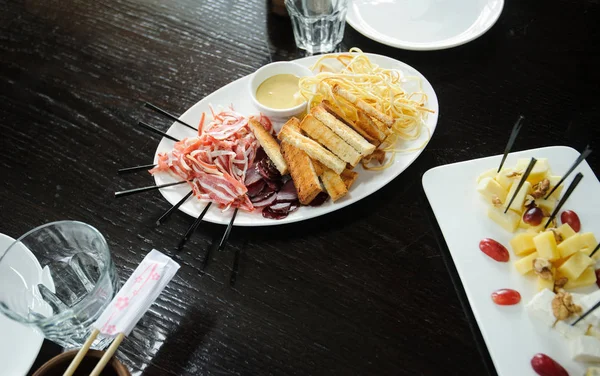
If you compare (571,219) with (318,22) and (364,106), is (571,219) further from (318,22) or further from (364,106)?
(318,22)

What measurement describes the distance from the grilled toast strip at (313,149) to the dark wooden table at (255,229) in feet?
0.58

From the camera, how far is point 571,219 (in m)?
1.51

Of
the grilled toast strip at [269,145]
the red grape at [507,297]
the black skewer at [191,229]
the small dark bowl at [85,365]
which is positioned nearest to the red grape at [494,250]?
the red grape at [507,297]

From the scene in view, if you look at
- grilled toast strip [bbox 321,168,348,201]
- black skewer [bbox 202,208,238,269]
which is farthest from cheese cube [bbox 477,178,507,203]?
black skewer [bbox 202,208,238,269]

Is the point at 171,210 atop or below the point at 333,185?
below

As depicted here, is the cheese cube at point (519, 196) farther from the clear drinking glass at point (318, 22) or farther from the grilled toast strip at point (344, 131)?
the clear drinking glass at point (318, 22)

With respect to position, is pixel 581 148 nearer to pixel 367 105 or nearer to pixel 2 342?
pixel 367 105

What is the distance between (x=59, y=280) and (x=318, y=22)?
1.44 meters

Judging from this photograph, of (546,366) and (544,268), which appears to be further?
(544,268)

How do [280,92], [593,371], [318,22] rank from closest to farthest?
[593,371], [280,92], [318,22]

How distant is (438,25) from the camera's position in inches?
85.4

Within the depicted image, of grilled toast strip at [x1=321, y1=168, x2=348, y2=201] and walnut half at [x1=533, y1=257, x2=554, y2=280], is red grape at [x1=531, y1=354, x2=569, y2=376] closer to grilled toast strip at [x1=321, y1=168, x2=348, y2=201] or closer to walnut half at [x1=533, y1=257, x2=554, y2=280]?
walnut half at [x1=533, y1=257, x2=554, y2=280]

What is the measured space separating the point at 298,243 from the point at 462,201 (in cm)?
57

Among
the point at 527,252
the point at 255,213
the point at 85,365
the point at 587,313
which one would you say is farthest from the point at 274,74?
the point at 587,313
